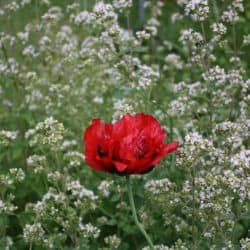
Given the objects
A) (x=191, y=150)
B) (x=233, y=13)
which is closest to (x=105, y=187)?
(x=191, y=150)

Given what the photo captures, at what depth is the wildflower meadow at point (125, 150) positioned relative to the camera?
229cm

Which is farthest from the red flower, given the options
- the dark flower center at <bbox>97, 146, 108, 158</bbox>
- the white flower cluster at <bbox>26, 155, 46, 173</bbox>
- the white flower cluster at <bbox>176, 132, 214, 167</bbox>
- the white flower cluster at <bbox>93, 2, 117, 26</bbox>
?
the white flower cluster at <bbox>93, 2, 117, 26</bbox>

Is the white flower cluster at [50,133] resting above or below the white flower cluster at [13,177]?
above

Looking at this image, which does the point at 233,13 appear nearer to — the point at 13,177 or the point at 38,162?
the point at 38,162

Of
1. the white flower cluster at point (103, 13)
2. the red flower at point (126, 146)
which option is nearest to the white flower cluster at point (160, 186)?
the red flower at point (126, 146)

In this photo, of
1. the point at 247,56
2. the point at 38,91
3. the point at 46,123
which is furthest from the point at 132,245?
the point at 247,56

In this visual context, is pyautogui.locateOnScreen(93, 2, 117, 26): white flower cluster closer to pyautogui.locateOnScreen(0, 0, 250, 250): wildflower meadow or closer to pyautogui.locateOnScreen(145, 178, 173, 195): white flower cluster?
pyautogui.locateOnScreen(0, 0, 250, 250): wildflower meadow

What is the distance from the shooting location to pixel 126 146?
188 cm

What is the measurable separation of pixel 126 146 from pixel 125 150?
0.02 m

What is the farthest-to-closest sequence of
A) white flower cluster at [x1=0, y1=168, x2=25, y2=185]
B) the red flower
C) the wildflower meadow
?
1. white flower cluster at [x1=0, y1=168, x2=25, y2=185]
2. the wildflower meadow
3. the red flower

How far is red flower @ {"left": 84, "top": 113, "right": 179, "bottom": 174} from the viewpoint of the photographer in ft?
6.12

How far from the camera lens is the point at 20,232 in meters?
3.37

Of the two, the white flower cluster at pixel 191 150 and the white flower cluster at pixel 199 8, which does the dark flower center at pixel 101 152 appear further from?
the white flower cluster at pixel 199 8

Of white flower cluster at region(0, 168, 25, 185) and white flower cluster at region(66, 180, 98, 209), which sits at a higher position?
white flower cluster at region(0, 168, 25, 185)
